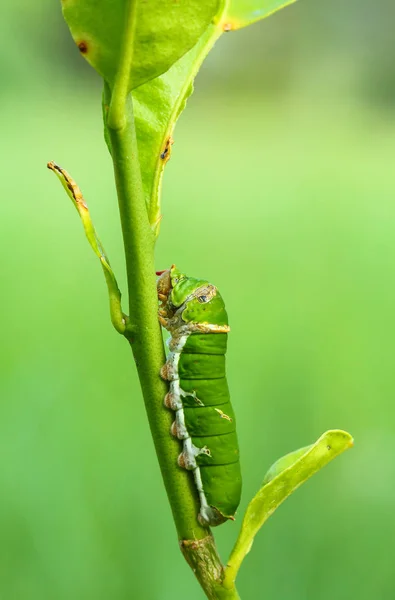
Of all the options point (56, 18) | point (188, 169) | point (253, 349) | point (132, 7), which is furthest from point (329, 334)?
point (132, 7)

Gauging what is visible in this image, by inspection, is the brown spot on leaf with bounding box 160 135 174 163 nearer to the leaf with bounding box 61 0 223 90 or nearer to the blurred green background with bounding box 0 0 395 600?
the leaf with bounding box 61 0 223 90

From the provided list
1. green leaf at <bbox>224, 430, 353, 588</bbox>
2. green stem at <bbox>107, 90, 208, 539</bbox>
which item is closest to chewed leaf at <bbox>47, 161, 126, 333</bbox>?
green stem at <bbox>107, 90, 208, 539</bbox>

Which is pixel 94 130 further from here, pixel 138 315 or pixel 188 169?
pixel 138 315

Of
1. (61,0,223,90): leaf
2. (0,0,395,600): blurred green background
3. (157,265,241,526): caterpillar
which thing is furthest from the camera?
(0,0,395,600): blurred green background

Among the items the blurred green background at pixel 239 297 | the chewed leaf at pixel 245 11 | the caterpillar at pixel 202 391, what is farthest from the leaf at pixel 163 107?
the blurred green background at pixel 239 297

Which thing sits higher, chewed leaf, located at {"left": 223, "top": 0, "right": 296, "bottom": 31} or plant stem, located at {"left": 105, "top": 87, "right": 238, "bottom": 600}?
chewed leaf, located at {"left": 223, "top": 0, "right": 296, "bottom": 31}

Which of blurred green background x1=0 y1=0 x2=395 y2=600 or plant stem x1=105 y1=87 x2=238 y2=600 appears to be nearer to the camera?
plant stem x1=105 y1=87 x2=238 y2=600

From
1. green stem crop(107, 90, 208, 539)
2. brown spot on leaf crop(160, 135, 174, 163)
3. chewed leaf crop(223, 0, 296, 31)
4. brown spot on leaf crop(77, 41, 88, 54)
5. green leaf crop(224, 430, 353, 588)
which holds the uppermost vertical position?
chewed leaf crop(223, 0, 296, 31)

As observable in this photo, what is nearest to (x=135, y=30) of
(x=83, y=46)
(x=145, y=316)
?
(x=83, y=46)
